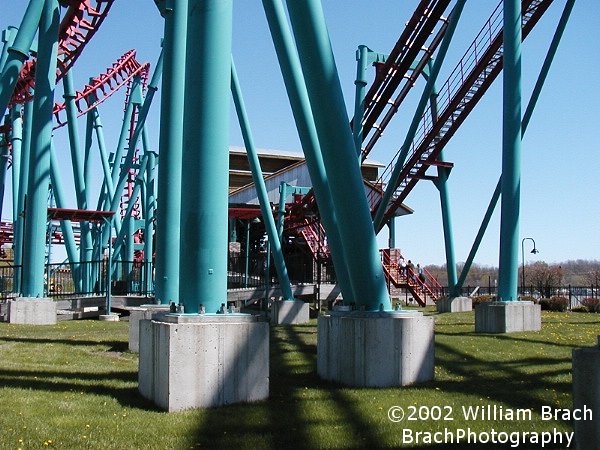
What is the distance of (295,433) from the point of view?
5.19 m

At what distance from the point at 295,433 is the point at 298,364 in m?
3.80

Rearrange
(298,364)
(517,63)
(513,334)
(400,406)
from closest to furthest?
(400,406), (298,364), (513,334), (517,63)

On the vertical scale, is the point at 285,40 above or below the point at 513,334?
above

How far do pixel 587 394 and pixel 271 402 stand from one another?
3393 millimetres

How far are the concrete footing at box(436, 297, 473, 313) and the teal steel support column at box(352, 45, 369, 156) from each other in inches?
227

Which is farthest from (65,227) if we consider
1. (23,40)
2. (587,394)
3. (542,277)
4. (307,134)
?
(542,277)

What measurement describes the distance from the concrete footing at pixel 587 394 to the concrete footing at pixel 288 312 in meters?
13.4

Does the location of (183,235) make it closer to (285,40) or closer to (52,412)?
(52,412)

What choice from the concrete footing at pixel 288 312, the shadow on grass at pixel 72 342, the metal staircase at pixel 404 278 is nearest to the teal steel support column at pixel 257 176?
the concrete footing at pixel 288 312

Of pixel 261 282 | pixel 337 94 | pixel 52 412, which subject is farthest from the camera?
pixel 261 282

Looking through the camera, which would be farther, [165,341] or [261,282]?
[261,282]

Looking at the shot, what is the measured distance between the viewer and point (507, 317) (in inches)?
520

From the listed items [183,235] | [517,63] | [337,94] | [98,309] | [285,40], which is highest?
[517,63]

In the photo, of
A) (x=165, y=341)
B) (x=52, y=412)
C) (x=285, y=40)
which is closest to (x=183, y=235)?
(x=165, y=341)
